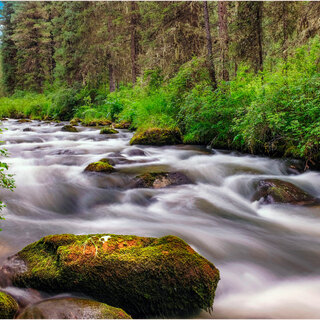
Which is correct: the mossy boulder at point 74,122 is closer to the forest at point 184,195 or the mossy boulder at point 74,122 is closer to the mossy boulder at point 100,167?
the forest at point 184,195

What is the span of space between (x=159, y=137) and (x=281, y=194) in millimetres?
5309

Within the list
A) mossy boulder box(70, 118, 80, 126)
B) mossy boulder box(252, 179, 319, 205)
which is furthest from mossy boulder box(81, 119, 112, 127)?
mossy boulder box(252, 179, 319, 205)

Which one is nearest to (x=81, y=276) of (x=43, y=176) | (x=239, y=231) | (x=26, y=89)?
(x=239, y=231)

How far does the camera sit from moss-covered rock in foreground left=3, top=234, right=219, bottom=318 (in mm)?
2404

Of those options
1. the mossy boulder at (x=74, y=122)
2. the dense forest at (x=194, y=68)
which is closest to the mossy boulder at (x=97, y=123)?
the dense forest at (x=194, y=68)

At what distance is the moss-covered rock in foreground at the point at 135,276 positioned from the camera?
7.89 feet

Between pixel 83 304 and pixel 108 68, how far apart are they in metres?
21.9

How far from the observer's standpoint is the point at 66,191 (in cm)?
597

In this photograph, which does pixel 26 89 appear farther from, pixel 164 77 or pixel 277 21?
pixel 277 21

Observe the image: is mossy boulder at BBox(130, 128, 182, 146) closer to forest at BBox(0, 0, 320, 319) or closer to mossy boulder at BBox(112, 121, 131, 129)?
forest at BBox(0, 0, 320, 319)

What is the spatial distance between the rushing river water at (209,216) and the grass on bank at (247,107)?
0.66 metres

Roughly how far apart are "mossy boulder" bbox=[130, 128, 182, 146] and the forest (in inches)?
1.4

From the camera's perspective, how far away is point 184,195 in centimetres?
586

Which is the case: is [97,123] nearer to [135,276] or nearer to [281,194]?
[281,194]
